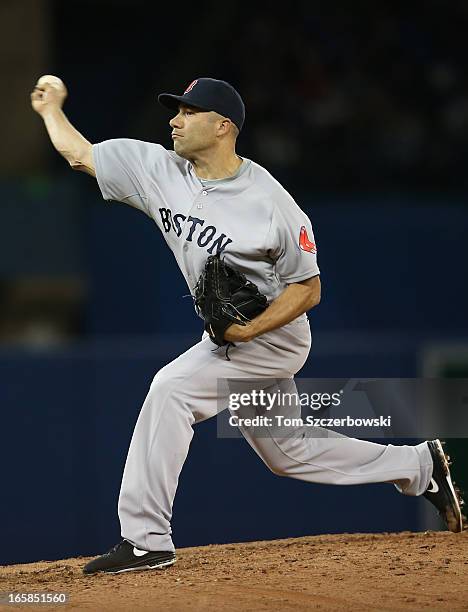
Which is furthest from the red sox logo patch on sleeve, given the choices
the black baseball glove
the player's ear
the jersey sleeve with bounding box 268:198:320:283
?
the player's ear

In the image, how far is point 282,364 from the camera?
4.77 metres

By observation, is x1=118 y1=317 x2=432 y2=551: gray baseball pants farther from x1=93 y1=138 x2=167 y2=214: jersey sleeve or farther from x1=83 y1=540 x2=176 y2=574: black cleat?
x1=93 y1=138 x2=167 y2=214: jersey sleeve

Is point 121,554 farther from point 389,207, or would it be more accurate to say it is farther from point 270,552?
point 389,207

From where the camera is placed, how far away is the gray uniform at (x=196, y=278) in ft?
14.8

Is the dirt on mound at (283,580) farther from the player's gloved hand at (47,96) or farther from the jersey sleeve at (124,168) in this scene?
the player's gloved hand at (47,96)

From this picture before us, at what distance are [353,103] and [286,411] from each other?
20.7 feet

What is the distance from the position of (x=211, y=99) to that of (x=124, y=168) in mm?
448

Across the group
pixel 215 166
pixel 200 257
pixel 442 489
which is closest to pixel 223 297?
pixel 200 257

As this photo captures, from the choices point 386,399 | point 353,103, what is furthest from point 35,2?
point 386,399

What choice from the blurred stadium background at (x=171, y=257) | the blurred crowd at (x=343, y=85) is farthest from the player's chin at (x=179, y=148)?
the blurred crowd at (x=343, y=85)

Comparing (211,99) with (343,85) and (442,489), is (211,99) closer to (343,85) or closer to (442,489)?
(442,489)

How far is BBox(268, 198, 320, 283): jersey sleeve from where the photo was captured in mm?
4500

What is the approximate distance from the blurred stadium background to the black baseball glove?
7.12 feet
